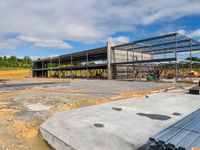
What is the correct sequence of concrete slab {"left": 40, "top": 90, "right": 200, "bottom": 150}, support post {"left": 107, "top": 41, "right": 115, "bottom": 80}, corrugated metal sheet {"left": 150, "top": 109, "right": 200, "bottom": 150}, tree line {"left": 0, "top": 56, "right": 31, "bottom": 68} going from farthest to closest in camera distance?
tree line {"left": 0, "top": 56, "right": 31, "bottom": 68}
support post {"left": 107, "top": 41, "right": 115, "bottom": 80}
concrete slab {"left": 40, "top": 90, "right": 200, "bottom": 150}
corrugated metal sheet {"left": 150, "top": 109, "right": 200, "bottom": 150}

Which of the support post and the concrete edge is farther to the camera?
the support post

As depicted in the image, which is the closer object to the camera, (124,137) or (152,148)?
(152,148)

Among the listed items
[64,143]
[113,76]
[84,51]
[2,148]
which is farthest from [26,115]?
[84,51]

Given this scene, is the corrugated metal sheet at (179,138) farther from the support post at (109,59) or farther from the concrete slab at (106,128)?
the support post at (109,59)

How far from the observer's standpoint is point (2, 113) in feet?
23.8

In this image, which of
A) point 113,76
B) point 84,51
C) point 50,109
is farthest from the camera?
point 84,51

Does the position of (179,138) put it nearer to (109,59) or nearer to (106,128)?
(106,128)

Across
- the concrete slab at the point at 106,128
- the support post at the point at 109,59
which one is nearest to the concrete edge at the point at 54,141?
the concrete slab at the point at 106,128

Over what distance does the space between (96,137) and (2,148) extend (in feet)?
7.46

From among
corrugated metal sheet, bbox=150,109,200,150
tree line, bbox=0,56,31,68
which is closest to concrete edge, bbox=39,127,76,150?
corrugated metal sheet, bbox=150,109,200,150

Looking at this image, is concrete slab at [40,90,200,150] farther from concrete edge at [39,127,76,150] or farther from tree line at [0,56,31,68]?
tree line at [0,56,31,68]

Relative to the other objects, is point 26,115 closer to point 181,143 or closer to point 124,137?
point 124,137

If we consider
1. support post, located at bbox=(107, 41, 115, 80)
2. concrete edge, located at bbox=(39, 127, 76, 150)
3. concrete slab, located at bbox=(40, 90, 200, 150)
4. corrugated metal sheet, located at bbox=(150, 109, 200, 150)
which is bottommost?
concrete edge, located at bbox=(39, 127, 76, 150)

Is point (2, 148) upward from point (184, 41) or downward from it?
downward
